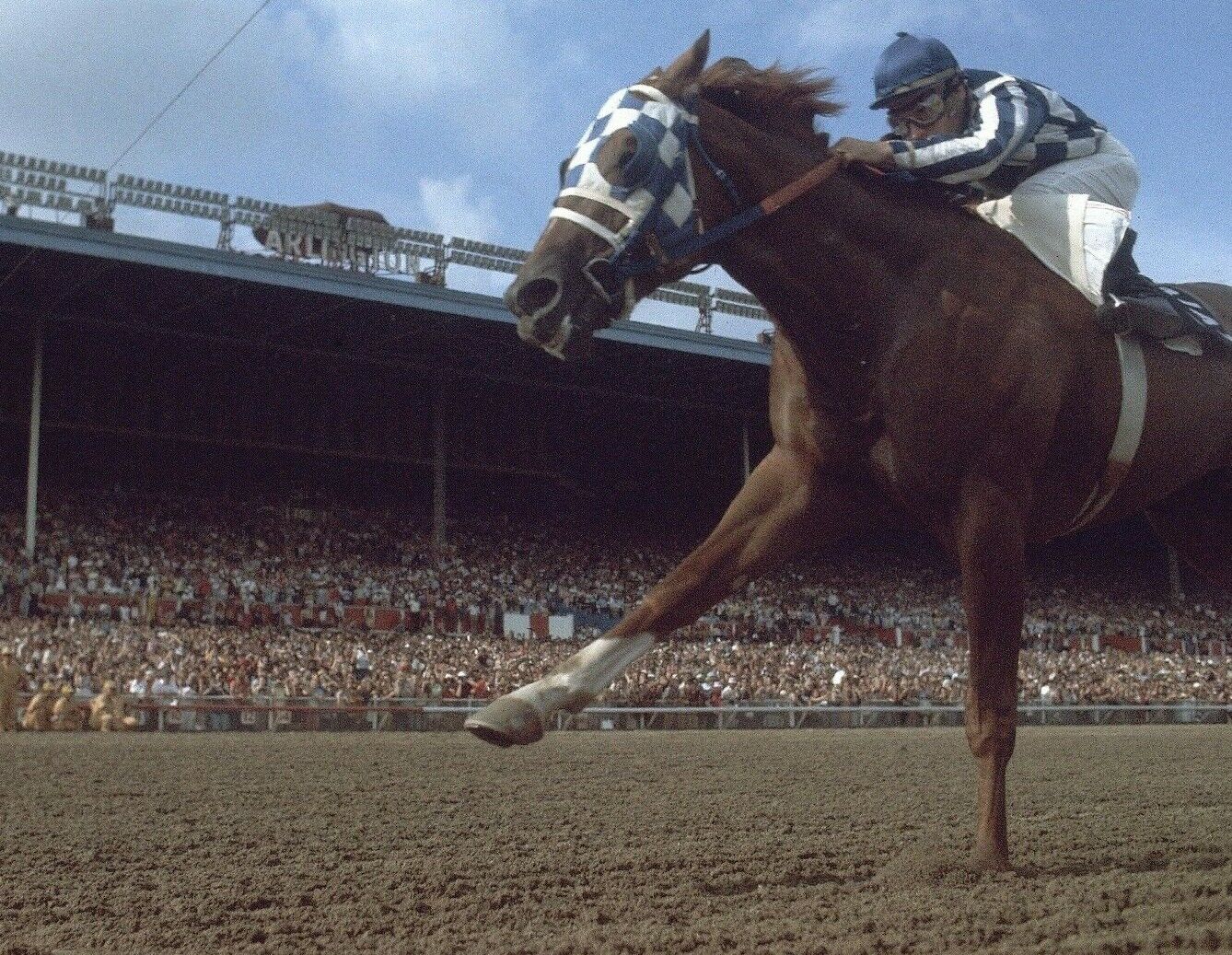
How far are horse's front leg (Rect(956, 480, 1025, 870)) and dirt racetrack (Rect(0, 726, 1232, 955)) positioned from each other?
0.67 ft

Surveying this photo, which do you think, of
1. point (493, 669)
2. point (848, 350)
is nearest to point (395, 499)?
point (493, 669)

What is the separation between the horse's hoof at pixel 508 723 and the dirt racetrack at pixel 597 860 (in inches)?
21.0

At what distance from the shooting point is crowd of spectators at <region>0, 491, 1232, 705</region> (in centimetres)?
2288

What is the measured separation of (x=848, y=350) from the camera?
4840mm

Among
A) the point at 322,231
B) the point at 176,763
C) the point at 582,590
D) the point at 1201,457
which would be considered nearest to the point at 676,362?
the point at 582,590

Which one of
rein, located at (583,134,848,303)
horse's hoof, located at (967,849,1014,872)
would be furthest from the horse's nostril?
horse's hoof, located at (967,849,1014,872)

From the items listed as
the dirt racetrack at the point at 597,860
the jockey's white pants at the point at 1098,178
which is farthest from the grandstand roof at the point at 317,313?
the jockey's white pants at the point at 1098,178

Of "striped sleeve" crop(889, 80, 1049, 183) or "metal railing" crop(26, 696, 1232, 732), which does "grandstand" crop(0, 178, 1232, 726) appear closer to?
"metal railing" crop(26, 696, 1232, 732)

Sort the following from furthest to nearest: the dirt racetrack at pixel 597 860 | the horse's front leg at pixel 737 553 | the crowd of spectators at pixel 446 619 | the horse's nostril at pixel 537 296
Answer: the crowd of spectators at pixel 446 619
the horse's front leg at pixel 737 553
the horse's nostril at pixel 537 296
the dirt racetrack at pixel 597 860

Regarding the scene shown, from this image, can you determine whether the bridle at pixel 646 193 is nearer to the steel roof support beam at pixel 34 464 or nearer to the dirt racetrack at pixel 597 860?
the dirt racetrack at pixel 597 860

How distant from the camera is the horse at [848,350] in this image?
455cm

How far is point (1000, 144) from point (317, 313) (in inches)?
1051

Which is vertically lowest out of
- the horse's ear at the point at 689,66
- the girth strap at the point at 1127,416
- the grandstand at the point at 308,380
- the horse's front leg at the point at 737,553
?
the horse's front leg at the point at 737,553

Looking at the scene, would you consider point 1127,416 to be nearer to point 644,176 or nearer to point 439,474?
point 644,176
